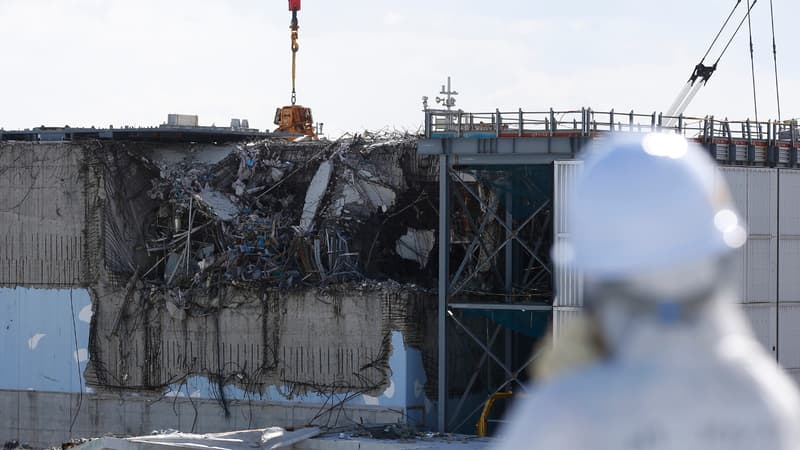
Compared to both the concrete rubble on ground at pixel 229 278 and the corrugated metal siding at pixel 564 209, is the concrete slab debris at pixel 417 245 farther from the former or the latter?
the corrugated metal siding at pixel 564 209

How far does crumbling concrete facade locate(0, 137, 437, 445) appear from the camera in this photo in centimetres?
3703

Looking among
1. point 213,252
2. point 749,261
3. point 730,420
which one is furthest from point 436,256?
point 730,420

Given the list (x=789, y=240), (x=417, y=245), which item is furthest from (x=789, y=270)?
(x=417, y=245)

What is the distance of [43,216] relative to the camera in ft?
133

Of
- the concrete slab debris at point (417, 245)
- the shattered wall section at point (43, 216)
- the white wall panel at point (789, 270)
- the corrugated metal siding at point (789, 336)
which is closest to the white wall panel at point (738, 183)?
the white wall panel at point (789, 270)

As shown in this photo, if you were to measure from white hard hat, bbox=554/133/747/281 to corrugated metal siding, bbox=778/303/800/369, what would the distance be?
33314 millimetres

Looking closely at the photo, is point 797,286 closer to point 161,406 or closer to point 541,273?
point 541,273

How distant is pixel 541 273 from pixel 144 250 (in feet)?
35.7

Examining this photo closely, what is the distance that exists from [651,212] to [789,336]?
111 feet

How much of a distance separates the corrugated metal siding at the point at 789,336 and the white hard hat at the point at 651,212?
109 ft

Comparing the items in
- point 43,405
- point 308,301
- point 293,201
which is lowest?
point 43,405

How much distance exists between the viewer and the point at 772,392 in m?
2.87

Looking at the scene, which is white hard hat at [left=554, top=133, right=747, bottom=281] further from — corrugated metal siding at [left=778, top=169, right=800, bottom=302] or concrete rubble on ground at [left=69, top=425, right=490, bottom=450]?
corrugated metal siding at [left=778, top=169, right=800, bottom=302]

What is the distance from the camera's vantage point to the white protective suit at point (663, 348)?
286 cm
